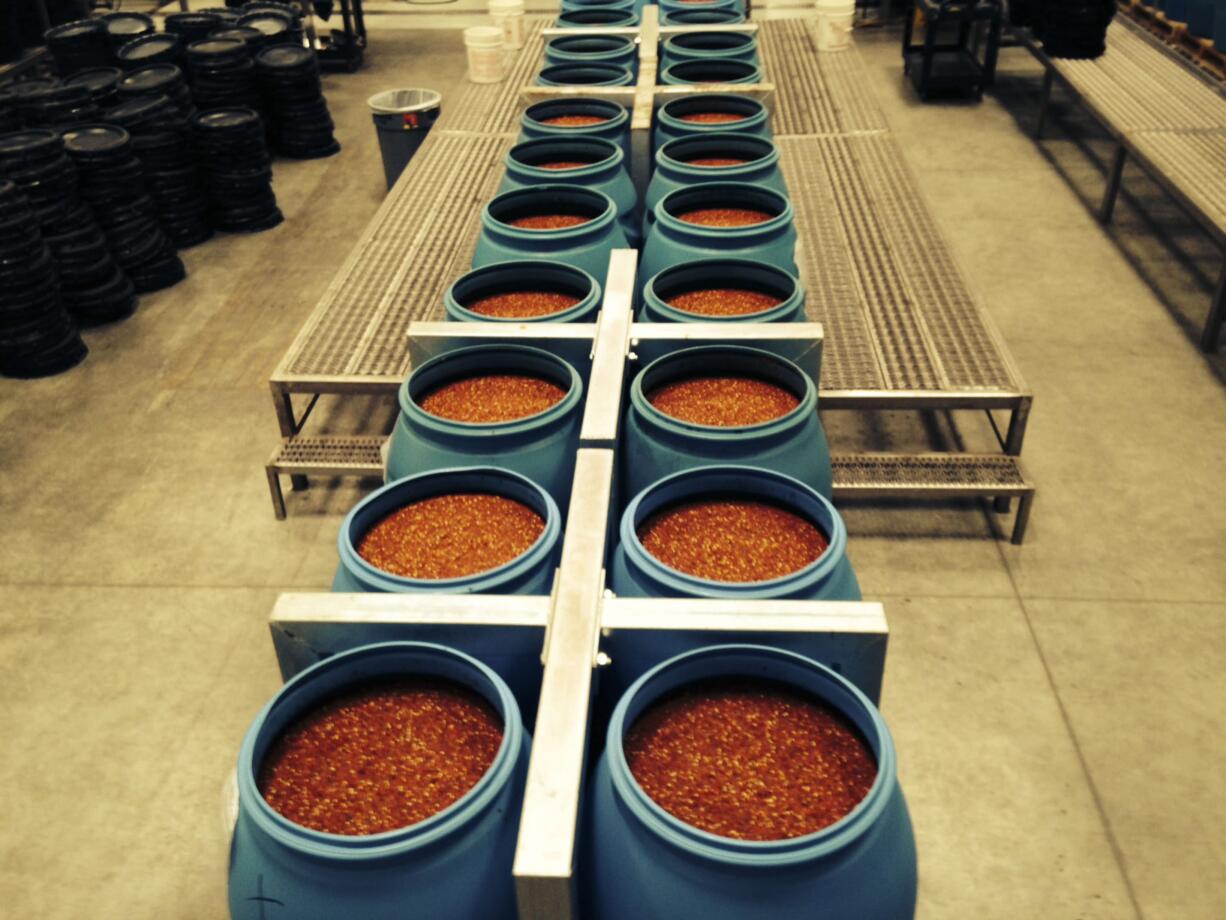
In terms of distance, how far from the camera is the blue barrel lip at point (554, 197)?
318cm

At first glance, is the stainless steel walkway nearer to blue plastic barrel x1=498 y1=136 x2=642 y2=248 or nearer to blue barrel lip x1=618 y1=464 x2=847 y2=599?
blue plastic barrel x1=498 y1=136 x2=642 y2=248

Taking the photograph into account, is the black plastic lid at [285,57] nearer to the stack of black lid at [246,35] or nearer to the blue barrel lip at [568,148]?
the stack of black lid at [246,35]

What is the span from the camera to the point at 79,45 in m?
7.93

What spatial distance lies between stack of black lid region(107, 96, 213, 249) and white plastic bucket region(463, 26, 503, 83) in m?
1.72

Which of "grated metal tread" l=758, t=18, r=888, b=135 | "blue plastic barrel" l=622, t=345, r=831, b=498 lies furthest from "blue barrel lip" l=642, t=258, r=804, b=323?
"grated metal tread" l=758, t=18, r=888, b=135

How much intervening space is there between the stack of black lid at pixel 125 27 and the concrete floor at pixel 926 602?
3.00m

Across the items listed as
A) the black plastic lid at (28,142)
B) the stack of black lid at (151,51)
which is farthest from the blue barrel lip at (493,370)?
the stack of black lid at (151,51)

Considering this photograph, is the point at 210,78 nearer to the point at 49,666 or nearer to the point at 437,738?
the point at 49,666

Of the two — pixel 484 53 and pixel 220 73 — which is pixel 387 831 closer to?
pixel 484 53

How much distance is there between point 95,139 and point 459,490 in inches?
184

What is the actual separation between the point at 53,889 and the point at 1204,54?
27.0 feet

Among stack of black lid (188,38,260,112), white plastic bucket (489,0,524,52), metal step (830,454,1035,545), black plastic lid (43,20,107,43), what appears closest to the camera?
metal step (830,454,1035,545)

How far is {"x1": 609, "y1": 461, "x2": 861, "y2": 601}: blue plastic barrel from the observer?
2025mm

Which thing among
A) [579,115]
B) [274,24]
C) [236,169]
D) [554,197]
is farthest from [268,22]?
[554,197]
